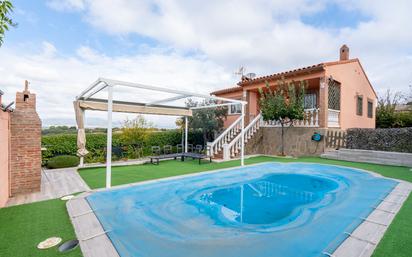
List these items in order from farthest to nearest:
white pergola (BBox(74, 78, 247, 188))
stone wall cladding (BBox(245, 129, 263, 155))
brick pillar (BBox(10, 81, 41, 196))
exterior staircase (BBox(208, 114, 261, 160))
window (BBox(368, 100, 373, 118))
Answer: window (BBox(368, 100, 373, 118))
stone wall cladding (BBox(245, 129, 263, 155))
exterior staircase (BBox(208, 114, 261, 160))
white pergola (BBox(74, 78, 247, 188))
brick pillar (BBox(10, 81, 41, 196))

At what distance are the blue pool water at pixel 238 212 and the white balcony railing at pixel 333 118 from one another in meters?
6.18

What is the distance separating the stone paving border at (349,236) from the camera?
360 cm

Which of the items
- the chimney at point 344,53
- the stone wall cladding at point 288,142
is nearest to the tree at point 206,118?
the stone wall cladding at point 288,142

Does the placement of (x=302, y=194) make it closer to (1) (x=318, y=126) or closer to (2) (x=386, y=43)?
(1) (x=318, y=126)

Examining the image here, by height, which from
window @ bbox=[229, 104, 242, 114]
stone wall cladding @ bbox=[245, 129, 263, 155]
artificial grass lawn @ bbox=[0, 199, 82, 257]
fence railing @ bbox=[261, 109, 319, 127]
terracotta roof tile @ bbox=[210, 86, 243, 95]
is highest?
terracotta roof tile @ bbox=[210, 86, 243, 95]

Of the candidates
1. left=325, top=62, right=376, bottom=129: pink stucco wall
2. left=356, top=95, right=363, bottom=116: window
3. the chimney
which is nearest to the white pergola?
left=325, top=62, right=376, bottom=129: pink stucco wall

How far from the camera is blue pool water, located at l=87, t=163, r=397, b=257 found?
405 centimetres

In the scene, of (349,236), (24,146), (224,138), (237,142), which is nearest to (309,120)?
(237,142)

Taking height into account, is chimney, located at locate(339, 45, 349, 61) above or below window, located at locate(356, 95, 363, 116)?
above

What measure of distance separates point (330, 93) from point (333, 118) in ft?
6.38

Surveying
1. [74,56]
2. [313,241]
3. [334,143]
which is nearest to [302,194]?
[313,241]

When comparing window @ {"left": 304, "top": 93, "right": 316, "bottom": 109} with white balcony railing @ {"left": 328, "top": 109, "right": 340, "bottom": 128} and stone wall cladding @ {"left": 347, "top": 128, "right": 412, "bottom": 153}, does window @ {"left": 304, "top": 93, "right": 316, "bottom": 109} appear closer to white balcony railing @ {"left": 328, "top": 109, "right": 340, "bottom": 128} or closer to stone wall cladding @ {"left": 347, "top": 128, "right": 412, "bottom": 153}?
white balcony railing @ {"left": 328, "top": 109, "right": 340, "bottom": 128}

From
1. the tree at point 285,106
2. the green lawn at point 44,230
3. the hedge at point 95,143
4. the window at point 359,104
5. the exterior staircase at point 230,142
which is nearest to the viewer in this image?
the green lawn at point 44,230

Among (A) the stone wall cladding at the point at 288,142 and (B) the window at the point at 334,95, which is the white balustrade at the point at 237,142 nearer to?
(A) the stone wall cladding at the point at 288,142
